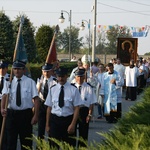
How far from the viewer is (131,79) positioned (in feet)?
76.4

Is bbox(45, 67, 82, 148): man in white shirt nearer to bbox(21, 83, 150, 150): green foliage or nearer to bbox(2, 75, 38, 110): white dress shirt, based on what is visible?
bbox(2, 75, 38, 110): white dress shirt

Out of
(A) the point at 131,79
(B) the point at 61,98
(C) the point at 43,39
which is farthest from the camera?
(C) the point at 43,39

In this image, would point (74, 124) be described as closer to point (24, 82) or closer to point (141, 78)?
point (24, 82)

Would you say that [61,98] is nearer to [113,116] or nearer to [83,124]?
[83,124]

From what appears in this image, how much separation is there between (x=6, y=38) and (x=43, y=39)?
28.8 ft

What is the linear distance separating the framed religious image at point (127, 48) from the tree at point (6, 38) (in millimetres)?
5257

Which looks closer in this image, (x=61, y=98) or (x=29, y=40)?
(x=61, y=98)

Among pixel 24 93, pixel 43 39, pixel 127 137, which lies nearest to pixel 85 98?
pixel 24 93

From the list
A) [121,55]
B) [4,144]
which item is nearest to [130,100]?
[121,55]

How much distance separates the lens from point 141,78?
28562 mm

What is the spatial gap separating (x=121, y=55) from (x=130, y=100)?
2.35 metres

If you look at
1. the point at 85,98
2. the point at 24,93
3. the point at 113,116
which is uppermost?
the point at 24,93

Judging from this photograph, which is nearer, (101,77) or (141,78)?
(101,77)

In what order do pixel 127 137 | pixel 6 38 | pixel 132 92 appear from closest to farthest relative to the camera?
pixel 127 137 → pixel 132 92 → pixel 6 38
